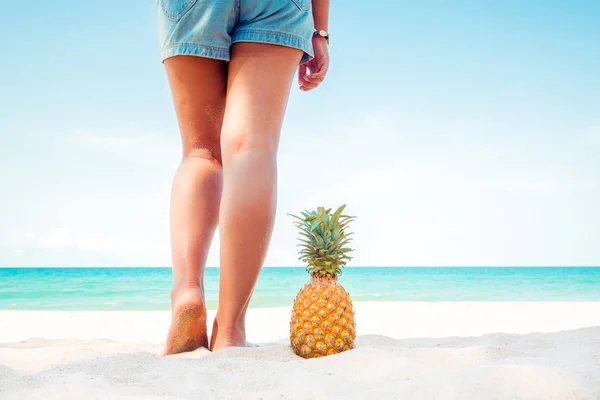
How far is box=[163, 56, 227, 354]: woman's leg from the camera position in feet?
6.08

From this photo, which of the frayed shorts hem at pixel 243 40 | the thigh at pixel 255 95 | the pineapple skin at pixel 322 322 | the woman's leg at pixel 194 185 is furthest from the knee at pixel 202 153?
the pineapple skin at pixel 322 322

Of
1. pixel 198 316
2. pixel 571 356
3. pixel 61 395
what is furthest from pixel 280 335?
pixel 61 395

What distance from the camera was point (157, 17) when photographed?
81.5 inches

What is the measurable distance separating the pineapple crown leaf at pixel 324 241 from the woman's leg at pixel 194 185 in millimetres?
358

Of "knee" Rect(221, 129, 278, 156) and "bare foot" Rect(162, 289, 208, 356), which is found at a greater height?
"knee" Rect(221, 129, 278, 156)

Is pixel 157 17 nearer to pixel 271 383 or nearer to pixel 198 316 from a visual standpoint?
A: pixel 198 316

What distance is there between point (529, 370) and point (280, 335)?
271 cm

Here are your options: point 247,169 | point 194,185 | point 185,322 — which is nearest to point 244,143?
point 247,169

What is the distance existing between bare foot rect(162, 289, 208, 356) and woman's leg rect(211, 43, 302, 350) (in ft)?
0.23

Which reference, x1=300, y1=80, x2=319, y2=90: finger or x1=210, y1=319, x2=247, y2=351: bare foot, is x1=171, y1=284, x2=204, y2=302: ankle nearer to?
x1=210, y1=319, x2=247, y2=351: bare foot

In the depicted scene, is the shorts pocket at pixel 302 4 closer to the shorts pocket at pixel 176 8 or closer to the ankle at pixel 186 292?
the shorts pocket at pixel 176 8

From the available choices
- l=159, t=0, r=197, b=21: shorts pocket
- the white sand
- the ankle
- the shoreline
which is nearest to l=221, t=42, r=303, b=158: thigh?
l=159, t=0, r=197, b=21: shorts pocket

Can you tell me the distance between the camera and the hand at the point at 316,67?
7.21 ft

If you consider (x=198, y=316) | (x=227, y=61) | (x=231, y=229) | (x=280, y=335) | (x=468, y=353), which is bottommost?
(x=280, y=335)
